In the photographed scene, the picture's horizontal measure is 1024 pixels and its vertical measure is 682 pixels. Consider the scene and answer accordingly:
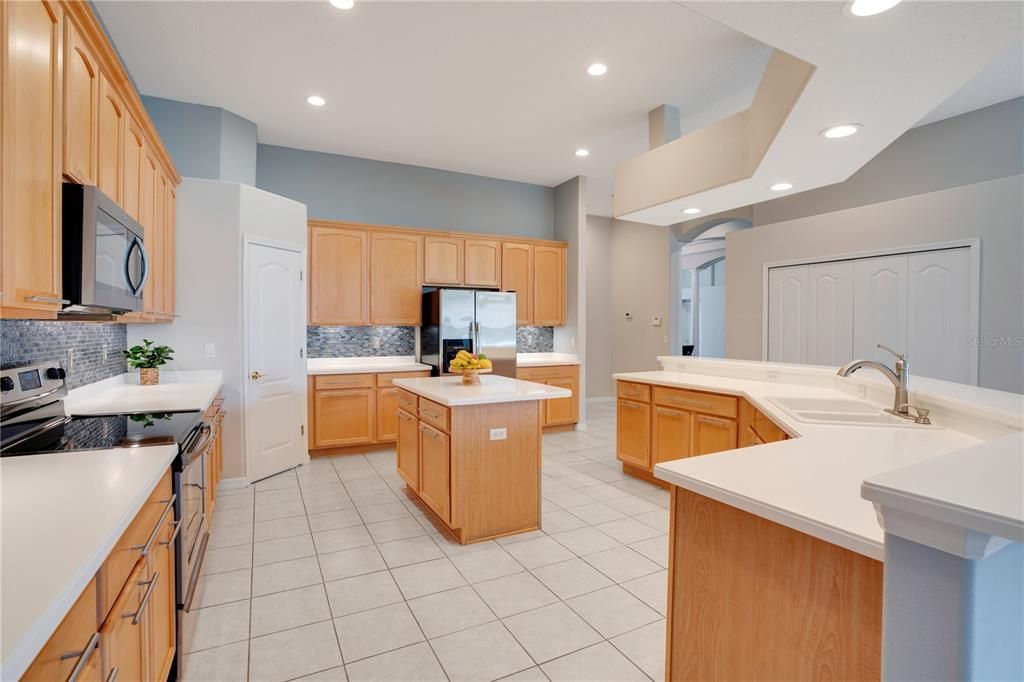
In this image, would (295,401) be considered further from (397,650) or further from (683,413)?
(683,413)

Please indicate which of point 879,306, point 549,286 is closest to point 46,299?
point 549,286

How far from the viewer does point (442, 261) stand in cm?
554

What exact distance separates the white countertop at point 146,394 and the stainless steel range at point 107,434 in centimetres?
25

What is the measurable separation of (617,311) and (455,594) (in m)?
6.27

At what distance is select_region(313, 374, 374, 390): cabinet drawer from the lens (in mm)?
4715

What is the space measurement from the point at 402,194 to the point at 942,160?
5.17 meters

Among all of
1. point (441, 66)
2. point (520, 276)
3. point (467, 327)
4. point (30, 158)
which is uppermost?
point (441, 66)

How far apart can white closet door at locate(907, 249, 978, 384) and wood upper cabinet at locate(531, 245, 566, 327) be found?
11.5 feet

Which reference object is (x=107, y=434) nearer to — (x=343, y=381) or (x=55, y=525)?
(x=55, y=525)

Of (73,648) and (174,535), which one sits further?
(174,535)

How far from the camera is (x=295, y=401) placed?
4371 millimetres

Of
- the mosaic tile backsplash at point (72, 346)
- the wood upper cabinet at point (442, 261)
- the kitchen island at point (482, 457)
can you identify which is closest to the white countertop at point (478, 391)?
the kitchen island at point (482, 457)

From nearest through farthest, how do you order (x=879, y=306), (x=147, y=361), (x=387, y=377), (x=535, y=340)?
(x=147, y=361), (x=879, y=306), (x=387, y=377), (x=535, y=340)

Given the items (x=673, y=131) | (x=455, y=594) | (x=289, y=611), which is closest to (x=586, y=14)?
(x=673, y=131)
